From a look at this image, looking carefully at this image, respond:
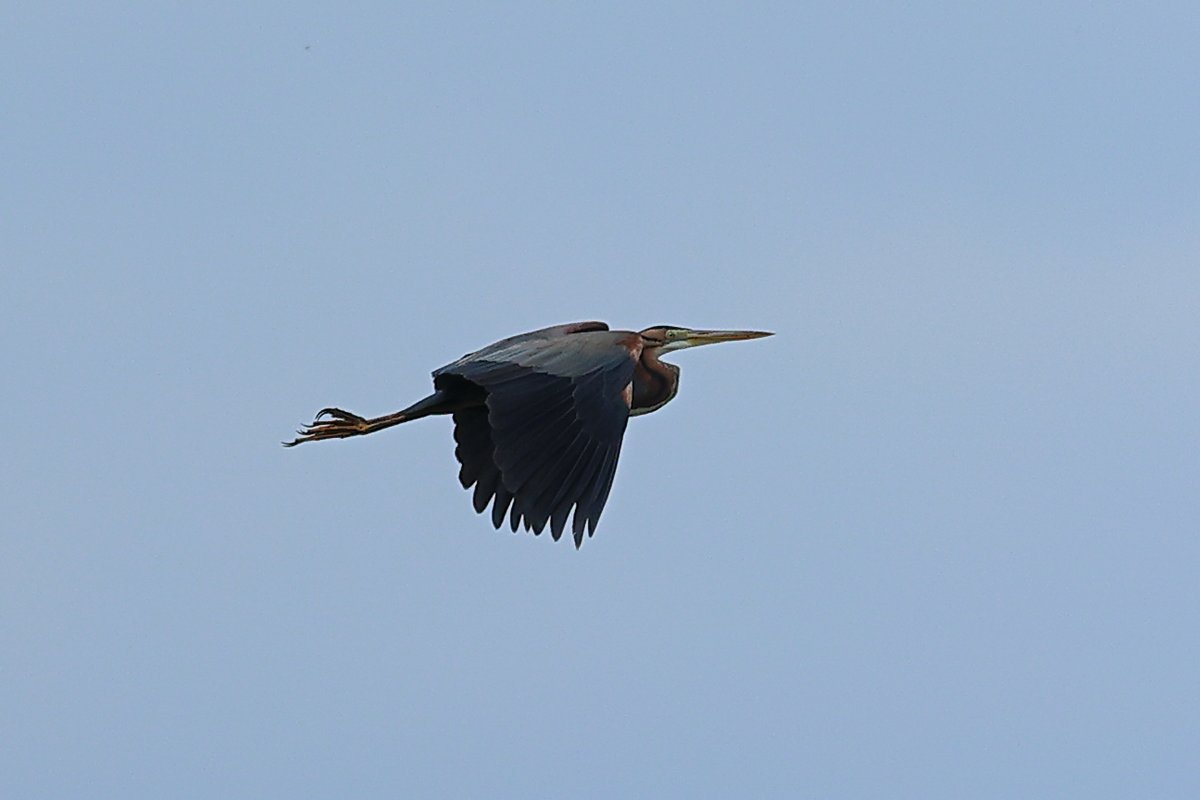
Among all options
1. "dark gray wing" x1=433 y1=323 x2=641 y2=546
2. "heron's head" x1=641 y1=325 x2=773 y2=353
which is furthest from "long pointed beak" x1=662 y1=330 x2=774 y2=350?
"dark gray wing" x1=433 y1=323 x2=641 y2=546

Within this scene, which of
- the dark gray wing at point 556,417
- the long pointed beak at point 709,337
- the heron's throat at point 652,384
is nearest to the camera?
the dark gray wing at point 556,417

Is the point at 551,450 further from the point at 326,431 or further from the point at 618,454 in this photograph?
the point at 326,431

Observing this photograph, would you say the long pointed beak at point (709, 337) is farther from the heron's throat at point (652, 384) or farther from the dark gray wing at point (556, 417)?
the dark gray wing at point (556, 417)

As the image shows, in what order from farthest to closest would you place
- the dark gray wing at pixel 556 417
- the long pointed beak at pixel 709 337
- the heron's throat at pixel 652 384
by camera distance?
the long pointed beak at pixel 709 337 < the heron's throat at pixel 652 384 < the dark gray wing at pixel 556 417

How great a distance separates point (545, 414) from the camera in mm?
13445

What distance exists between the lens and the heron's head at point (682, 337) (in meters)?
15.9

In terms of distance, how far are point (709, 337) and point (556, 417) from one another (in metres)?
3.09

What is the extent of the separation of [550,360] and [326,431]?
1.79m

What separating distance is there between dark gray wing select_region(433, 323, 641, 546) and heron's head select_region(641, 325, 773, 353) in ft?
3.91

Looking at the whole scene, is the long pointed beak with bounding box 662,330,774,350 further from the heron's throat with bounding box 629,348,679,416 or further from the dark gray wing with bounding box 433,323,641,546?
the dark gray wing with bounding box 433,323,641,546

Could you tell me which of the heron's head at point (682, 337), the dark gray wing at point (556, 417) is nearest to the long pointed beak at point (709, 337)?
the heron's head at point (682, 337)

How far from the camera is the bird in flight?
13.1m

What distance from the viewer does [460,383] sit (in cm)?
1469

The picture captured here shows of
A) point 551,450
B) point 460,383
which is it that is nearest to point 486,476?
point 460,383
